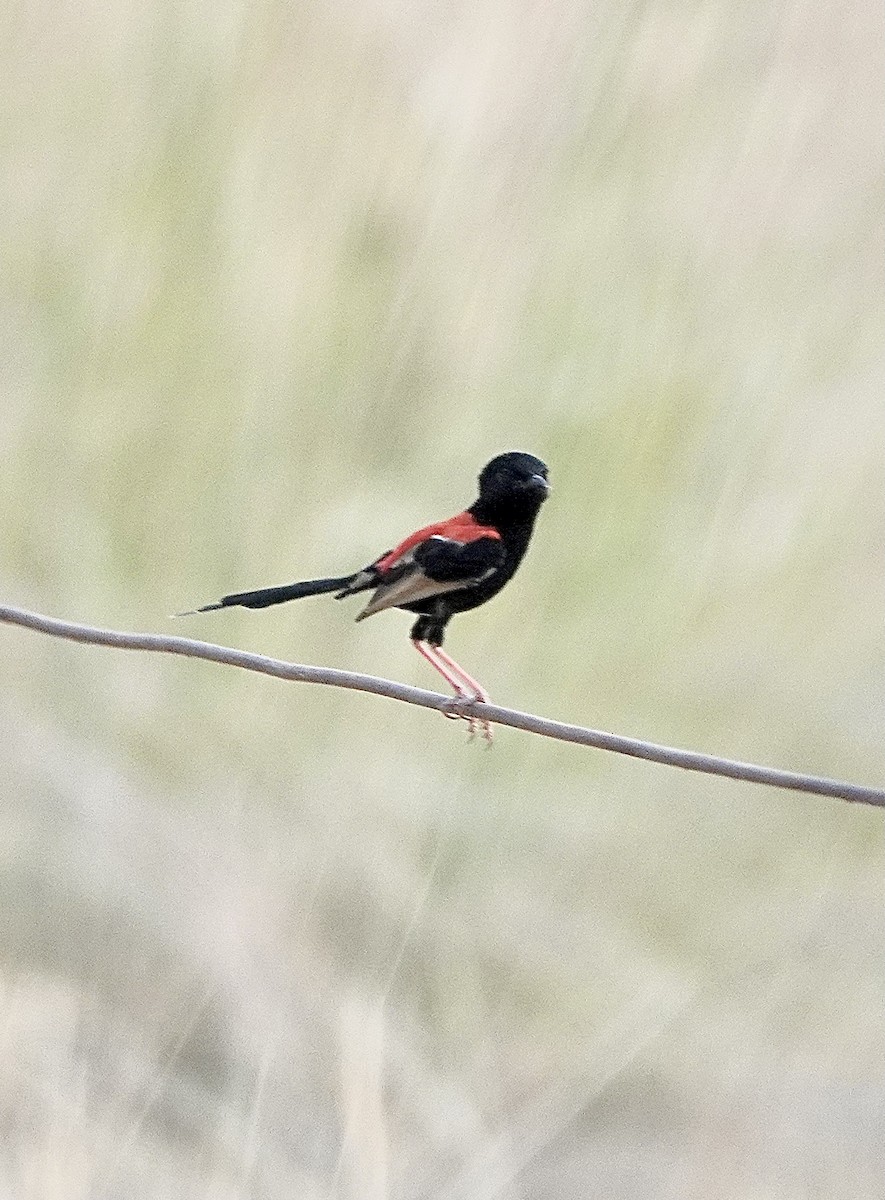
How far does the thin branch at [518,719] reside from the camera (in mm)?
1004

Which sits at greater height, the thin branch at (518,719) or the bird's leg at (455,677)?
the thin branch at (518,719)

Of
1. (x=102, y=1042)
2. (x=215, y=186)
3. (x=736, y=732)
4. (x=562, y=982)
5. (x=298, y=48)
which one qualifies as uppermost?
(x=298, y=48)

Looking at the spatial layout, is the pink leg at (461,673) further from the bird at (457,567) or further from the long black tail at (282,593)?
the long black tail at (282,593)

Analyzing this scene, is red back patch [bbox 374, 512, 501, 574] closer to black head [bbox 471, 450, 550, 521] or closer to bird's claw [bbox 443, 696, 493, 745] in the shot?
black head [bbox 471, 450, 550, 521]

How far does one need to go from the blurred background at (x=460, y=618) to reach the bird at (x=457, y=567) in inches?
1.5

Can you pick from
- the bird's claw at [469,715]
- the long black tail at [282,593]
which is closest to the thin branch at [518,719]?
the bird's claw at [469,715]

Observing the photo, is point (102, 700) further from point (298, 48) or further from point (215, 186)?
point (298, 48)

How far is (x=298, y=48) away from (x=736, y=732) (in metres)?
0.79

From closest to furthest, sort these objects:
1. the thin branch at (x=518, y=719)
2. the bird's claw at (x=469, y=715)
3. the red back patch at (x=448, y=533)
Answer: the thin branch at (x=518, y=719) < the bird's claw at (x=469, y=715) < the red back patch at (x=448, y=533)

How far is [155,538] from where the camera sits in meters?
1.35

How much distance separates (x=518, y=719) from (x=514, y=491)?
27cm

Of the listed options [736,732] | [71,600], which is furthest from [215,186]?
[736,732]

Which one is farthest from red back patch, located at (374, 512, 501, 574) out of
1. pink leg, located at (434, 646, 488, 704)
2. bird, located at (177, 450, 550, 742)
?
pink leg, located at (434, 646, 488, 704)

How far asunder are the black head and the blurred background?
0.17 ft
